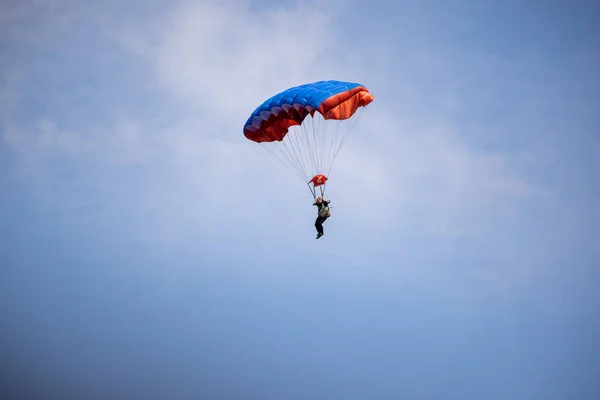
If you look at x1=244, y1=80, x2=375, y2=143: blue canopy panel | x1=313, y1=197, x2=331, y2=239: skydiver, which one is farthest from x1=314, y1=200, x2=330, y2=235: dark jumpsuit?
x1=244, y1=80, x2=375, y2=143: blue canopy panel

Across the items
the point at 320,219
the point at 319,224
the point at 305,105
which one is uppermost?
the point at 305,105

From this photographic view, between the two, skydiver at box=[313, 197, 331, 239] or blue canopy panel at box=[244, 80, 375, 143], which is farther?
skydiver at box=[313, 197, 331, 239]

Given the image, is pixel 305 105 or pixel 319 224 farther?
pixel 319 224

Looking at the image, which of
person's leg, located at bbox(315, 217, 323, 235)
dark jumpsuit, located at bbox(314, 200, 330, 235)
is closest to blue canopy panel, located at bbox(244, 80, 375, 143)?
dark jumpsuit, located at bbox(314, 200, 330, 235)

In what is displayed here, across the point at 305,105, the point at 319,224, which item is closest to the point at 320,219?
the point at 319,224

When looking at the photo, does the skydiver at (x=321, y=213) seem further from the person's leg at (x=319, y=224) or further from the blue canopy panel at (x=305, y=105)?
the blue canopy panel at (x=305, y=105)

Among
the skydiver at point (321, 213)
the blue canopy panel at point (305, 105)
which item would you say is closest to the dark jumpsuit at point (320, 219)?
the skydiver at point (321, 213)

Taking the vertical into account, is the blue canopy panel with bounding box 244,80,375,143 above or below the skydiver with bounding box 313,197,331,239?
above

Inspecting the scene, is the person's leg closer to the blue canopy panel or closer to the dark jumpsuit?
the dark jumpsuit

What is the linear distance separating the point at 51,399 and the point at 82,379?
44509mm

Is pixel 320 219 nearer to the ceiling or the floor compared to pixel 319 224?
nearer to the ceiling

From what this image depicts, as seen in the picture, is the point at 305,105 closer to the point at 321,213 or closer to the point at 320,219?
the point at 321,213

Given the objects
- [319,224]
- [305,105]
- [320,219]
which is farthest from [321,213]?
[305,105]

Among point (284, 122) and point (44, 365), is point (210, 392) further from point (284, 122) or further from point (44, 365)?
point (284, 122)
